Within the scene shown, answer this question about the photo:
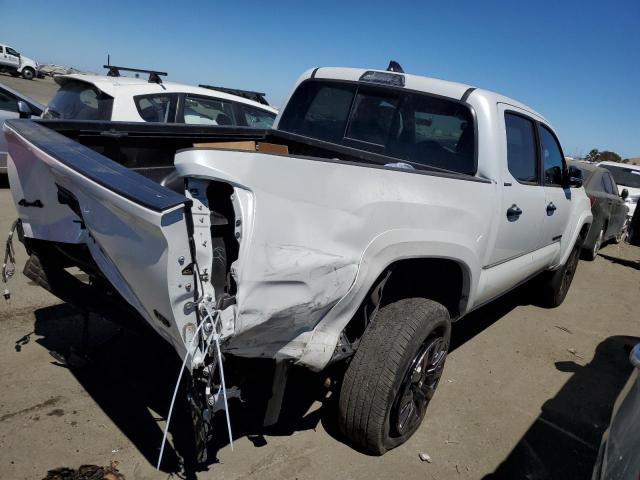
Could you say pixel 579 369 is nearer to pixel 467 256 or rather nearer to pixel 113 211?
pixel 467 256

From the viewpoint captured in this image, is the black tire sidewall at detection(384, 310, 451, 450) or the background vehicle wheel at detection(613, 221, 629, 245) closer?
the black tire sidewall at detection(384, 310, 451, 450)

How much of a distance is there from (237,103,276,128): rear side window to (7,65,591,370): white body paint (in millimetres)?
5286

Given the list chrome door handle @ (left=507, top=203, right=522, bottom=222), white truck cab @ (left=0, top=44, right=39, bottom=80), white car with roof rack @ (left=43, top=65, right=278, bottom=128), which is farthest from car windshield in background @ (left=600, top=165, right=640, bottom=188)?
white truck cab @ (left=0, top=44, right=39, bottom=80)

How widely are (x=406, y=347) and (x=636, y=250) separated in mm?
10565

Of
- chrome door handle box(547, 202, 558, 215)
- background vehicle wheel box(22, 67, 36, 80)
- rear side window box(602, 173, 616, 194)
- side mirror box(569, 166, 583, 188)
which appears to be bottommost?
background vehicle wheel box(22, 67, 36, 80)

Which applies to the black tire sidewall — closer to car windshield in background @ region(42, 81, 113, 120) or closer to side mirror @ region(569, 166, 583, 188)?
side mirror @ region(569, 166, 583, 188)

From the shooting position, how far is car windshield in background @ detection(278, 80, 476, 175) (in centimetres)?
353

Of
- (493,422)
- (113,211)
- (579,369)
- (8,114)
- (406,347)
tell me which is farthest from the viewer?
(8,114)

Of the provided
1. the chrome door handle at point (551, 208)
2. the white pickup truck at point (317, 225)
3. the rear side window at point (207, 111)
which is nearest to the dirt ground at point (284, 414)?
the white pickup truck at point (317, 225)

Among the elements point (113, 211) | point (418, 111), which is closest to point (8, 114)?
point (418, 111)

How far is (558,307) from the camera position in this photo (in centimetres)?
609

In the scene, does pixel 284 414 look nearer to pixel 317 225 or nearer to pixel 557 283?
pixel 317 225

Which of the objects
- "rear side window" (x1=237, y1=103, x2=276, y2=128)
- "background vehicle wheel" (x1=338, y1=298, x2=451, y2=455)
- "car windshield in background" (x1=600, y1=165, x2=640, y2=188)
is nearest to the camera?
"background vehicle wheel" (x1=338, y1=298, x2=451, y2=455)

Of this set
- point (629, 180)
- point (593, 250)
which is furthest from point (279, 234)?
point (629, 180)
